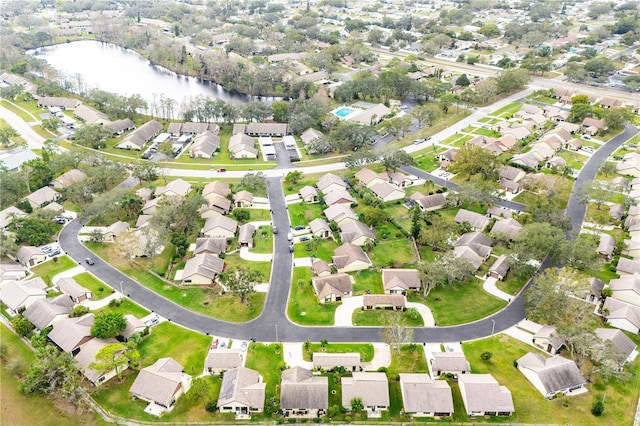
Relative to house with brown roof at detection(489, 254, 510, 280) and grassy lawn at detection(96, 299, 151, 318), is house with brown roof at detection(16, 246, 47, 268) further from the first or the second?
house with brown roof at detection(489, 254, 510, 280)

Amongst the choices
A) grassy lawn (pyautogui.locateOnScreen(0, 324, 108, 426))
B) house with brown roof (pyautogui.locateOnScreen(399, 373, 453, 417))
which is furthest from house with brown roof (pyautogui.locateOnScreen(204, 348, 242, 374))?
house with brown roof (pyautogui.locateOnScreen(399, 373, 453, 417))

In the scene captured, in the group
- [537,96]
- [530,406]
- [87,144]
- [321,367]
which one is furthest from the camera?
[537,96]

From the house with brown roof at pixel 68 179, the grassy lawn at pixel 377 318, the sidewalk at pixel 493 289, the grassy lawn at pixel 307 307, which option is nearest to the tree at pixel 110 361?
the grassy lawn at pixel 307 307

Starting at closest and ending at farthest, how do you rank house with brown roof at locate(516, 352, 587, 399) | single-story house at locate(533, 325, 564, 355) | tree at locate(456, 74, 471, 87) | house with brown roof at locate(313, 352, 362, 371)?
house with brown roof at locate(516, 352, 587, 399) < house with brown roof at locate(313, 352, 362, 371) < single-story house at locate(533, 325, 564, 355) < tree at locate(456, 74, 471, 87)

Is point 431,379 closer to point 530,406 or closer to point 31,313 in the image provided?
point 530,406

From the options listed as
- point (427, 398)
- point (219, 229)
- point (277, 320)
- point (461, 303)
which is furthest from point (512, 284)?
point (219, 229)

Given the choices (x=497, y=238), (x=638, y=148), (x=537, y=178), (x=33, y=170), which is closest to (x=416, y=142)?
(x=537, y=178)
